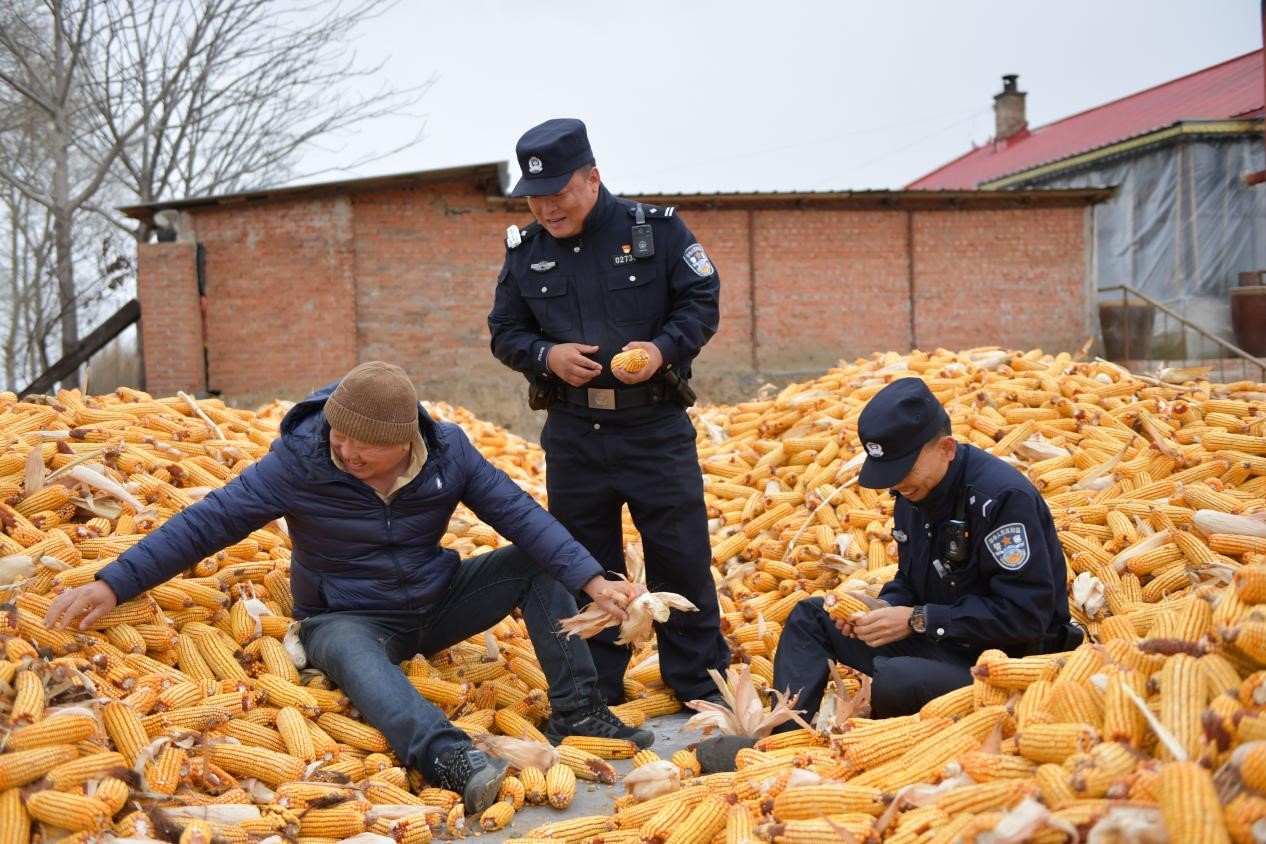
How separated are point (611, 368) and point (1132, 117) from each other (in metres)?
24.9

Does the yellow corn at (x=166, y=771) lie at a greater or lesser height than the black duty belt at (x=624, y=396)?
lesser

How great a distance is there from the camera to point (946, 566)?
393cm

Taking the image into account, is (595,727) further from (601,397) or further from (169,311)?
(169,311)

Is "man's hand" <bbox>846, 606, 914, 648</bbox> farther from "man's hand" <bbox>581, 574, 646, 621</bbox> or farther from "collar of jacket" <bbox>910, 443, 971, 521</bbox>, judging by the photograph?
"man's hand" <bbox>581, 574, 646, 621</bbox>

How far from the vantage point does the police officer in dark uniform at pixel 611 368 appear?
4680mm

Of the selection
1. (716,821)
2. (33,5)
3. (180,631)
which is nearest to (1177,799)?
(716,821)

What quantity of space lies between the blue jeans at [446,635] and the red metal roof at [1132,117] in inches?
717

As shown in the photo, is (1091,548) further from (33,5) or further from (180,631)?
(33,5)

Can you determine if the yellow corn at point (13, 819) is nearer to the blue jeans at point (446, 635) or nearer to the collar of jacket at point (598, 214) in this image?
the blue jeans at point (446, 635)

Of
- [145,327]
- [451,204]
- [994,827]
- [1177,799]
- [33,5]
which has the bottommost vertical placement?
[994,827]

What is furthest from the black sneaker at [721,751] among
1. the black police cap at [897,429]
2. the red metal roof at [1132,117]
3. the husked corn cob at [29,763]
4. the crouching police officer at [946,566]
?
the red metal roof at [1132,117]

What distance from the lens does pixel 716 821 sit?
3.14 m

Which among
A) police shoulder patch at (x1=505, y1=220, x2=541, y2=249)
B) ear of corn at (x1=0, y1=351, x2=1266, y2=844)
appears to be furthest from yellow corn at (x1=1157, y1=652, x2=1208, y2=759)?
police shoulder patch at (x1=505, y1=220, x2=541, y2=249)

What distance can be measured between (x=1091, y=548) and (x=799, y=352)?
10.7 m
